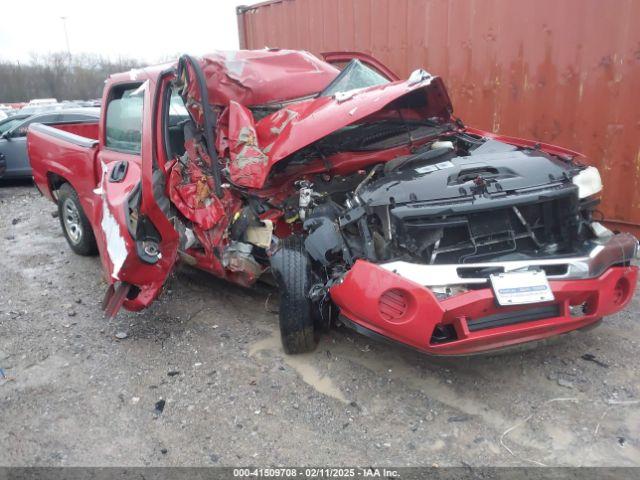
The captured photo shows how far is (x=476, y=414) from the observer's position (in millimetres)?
2570

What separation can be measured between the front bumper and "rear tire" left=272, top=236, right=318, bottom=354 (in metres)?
0.32

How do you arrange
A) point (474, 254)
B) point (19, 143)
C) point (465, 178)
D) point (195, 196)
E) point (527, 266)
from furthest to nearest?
point (19, 143) < point (195, 196) < point (465, 178) < point (474, 254) < point (527, 266)

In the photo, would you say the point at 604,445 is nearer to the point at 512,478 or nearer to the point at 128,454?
the point at 512,478

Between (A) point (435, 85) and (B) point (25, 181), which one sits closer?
(A) point (435, 85)

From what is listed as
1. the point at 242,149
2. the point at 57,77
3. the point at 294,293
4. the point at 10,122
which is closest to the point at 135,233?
the point at 242,149

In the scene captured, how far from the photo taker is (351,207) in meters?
2.86

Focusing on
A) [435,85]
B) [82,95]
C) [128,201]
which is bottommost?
[82,95]

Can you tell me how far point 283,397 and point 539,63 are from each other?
401 cm

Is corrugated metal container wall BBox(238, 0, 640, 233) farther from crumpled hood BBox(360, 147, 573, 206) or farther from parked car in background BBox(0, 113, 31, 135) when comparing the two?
parked car in background BBox(0, 113, 31, 135)

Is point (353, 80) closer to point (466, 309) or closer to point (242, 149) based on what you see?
point (242, 149)

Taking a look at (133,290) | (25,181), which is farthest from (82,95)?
(133,290)

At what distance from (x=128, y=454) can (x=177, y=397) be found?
463 mm

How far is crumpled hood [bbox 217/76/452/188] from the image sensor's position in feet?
9.70

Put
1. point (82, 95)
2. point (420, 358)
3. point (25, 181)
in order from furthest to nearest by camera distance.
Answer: point (82, 95) < point (25, 181) < point (420, 358)
